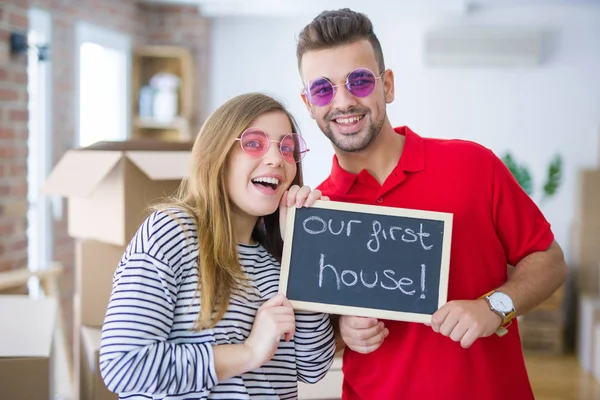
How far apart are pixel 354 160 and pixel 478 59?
164 inches

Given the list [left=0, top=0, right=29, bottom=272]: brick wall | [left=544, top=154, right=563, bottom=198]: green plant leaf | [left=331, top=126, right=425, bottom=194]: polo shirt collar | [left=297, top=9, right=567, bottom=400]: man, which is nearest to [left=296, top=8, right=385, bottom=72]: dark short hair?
[left=297, top=9, right=567, bottom=400]: man

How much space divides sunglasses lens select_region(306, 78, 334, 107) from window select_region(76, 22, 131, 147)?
326cm

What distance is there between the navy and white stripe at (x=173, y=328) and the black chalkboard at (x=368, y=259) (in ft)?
0.29

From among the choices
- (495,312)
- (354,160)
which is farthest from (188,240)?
(495,312)

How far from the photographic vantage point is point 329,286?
4.77ft

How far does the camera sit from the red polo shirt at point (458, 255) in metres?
1.55

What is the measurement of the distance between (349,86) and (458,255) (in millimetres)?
470

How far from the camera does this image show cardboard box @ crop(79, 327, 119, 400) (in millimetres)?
1933

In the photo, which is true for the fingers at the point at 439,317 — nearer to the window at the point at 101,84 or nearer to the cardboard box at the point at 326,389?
the cardboard box at the point at 326,389

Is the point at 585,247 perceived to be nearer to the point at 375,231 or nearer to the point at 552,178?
the point at 552,178

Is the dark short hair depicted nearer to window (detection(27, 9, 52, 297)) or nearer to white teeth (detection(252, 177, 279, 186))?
white teeth (detection(252, 177, 279, 186))

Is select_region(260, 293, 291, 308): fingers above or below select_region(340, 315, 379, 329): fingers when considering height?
above

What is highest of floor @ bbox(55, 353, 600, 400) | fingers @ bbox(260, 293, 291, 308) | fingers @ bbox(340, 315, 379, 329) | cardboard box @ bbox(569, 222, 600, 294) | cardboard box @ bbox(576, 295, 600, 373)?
fingers @ bbox(260, 293, 291, 308)

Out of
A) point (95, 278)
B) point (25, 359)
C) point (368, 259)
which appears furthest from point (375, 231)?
point (95, 278)
